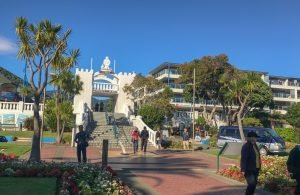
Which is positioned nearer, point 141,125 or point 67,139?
point 67,139

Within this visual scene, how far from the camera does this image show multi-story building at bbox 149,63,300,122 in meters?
70.1

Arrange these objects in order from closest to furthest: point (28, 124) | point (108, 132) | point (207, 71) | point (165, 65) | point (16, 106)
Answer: point (108, 132)
point (28, 124)
point (16, 106)
point (207, 71)
point (165, 65)

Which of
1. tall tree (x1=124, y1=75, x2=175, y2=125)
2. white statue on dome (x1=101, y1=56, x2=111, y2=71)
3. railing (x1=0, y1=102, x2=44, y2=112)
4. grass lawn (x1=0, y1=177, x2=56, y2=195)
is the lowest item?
grass lawn (x1=0, y1=177, x2=56, y2=195)

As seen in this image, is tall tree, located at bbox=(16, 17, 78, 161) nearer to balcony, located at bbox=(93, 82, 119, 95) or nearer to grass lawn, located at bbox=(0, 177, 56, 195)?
grass lawn, located at bbox=(0, 177, 56, 195)

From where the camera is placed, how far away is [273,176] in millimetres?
12031

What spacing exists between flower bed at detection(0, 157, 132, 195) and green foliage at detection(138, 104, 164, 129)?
28.4 meters

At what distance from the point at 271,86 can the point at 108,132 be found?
5584cm

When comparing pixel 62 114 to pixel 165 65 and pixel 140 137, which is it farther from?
pixel 165 65

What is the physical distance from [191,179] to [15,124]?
3235 cm

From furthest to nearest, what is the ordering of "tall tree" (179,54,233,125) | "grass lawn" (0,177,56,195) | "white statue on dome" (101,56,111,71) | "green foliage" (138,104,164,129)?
1. "tall tree" (179,54,233,125)
2. "white statue on dome" (101,56,111,71)
3. "green foliage" (138,104,164,129)
4. "grass lawn" (0,177,56,195)

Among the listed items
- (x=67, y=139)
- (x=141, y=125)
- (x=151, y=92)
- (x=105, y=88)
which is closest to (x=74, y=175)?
(x=67, y=139)

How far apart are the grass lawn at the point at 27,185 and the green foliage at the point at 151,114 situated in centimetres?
3010

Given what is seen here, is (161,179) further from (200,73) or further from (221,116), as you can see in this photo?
(221,116)

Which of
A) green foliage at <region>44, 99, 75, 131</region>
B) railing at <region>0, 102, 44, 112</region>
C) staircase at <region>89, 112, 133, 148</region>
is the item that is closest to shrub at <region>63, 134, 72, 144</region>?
green foliage at <region>44, 99, 75, 131</region>
